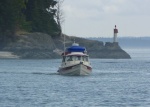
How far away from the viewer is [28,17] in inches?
5719

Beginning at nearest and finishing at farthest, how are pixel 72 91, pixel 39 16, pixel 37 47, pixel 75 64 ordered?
pixel 72 91 → pixel 75 64 → pixel 37 47 → pixel 39 16

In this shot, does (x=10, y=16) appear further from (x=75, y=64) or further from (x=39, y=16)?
(x=75, y=64)

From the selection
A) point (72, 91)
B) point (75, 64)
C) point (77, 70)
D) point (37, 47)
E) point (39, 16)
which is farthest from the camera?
point (39, 16)

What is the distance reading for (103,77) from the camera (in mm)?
81750

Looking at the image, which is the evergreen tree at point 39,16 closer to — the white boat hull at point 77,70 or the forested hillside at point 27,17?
the forested hillside at point 27,17

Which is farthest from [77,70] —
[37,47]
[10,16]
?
[10,16]

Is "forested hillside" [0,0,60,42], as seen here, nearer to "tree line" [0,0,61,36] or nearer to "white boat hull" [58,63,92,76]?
"tree line" [0,0,61,36]

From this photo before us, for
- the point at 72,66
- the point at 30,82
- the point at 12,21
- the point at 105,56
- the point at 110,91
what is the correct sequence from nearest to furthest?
1. the point at 110,91
2. the point at 30,82
3. the point at 72,66
4. the point at 12,21
5. the point at 105,56

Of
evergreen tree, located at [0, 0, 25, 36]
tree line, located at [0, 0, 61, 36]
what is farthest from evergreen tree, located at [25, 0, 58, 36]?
evergreen tree, located at [0, 0, 25, 36]

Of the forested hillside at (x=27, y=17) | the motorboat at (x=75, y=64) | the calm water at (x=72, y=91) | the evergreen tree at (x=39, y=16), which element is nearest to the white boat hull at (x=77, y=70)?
the motorboat at (x=75, y=64)

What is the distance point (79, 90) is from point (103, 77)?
18432 millimetres

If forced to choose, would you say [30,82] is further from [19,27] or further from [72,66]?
[19,27]

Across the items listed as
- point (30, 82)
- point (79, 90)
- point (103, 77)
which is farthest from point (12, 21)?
point (79, 90)

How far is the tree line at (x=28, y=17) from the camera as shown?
5428 inches
